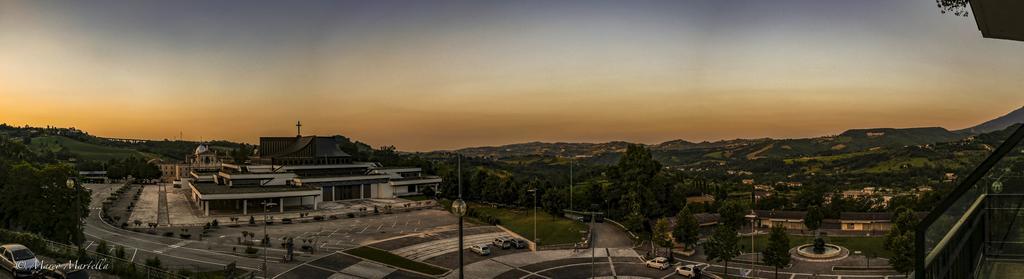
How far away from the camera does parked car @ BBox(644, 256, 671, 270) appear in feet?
146

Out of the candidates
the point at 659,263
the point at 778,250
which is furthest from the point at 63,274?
the point at 778,250

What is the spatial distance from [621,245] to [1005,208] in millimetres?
49076

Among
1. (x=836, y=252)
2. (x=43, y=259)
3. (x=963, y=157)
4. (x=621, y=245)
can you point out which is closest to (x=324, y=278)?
(x=43, y=259)

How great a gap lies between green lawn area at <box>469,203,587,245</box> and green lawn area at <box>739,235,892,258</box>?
15959 millimetres

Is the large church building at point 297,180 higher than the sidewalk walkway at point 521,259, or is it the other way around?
the large church building at point 297,180

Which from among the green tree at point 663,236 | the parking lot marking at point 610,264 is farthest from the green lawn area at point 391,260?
the green tree at point 663,236

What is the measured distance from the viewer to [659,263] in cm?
4459

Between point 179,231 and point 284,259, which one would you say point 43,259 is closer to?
point 284,259

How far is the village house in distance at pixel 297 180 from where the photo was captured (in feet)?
242

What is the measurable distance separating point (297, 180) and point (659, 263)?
5891cm

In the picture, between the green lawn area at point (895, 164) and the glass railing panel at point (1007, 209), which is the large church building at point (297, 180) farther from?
the green lawn area at point (895, 164)

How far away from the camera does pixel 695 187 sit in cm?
10862

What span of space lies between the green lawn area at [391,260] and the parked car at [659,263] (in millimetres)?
15963

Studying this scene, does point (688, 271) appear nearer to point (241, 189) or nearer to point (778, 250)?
point (778, 250)
